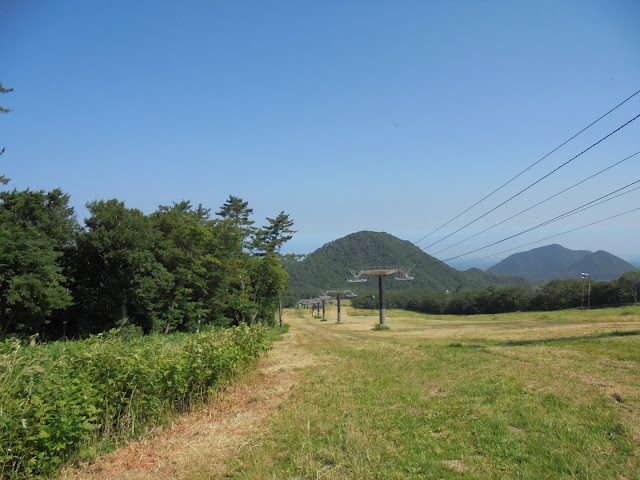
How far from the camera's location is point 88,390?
5.59 m

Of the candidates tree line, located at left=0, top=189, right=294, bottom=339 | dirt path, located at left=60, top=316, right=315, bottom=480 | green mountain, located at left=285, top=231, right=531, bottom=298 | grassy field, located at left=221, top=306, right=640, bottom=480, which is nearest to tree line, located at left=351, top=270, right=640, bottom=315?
tree line, located at left=0, top=189, right=294, bottom=339

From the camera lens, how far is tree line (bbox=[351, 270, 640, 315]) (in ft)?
210

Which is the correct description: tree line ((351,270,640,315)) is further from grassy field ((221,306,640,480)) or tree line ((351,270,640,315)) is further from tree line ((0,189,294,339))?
grassy field ((221,306,640,480))

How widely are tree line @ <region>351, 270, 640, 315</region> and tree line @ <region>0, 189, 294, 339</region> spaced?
46794mm

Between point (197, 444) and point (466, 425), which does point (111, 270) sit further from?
point (466, 425)

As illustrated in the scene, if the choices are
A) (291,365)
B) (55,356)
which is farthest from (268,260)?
(55,356)

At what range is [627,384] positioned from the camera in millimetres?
7527

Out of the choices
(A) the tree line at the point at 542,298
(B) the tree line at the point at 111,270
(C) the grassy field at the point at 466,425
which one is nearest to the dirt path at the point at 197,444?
(C) the grassy field at the point at 466,425

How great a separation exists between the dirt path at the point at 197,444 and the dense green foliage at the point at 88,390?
0.41m

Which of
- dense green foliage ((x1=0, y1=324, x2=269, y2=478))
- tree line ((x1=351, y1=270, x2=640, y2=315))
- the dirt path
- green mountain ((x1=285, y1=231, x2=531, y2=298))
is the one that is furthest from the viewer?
green mountain ((x1=285, y1=231, x2=531, y2=298))

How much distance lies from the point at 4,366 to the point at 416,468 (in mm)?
5756

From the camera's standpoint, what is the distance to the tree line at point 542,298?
64062mm

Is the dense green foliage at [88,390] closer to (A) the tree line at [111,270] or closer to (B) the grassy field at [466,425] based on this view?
(B) the grassy field at [466,425]

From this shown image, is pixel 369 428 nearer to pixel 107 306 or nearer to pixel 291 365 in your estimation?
pixel 291 365
